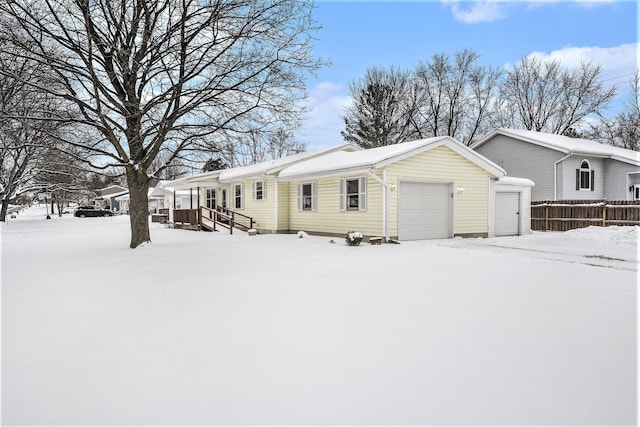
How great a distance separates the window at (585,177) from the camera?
20.9 m

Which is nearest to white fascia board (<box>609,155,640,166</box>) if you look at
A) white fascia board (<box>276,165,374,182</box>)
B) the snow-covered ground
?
white fascia board (<box>276,165,374,182</box>)

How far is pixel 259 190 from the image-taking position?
1878 centimetres

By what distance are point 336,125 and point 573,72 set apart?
63.3ft

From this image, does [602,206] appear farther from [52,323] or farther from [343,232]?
[52,323]

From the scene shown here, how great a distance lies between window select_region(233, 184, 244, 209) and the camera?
66.4ft

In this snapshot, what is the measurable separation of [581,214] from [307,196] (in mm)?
11972

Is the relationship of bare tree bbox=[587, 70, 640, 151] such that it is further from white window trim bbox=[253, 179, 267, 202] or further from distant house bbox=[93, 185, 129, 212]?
distant house bbox=[93, 185, 129, 212]

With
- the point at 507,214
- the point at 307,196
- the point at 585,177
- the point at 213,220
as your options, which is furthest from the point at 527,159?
the point at 213,220

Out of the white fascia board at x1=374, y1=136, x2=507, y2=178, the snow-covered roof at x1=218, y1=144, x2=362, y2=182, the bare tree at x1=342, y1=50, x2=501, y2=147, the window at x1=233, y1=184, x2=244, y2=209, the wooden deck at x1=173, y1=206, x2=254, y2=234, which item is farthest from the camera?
the bare tree at x1=342, y1=50, x2=501, y2=147

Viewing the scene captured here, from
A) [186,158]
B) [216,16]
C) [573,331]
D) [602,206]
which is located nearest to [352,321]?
[573,331]

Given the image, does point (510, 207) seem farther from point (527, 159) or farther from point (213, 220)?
point (213, 220)

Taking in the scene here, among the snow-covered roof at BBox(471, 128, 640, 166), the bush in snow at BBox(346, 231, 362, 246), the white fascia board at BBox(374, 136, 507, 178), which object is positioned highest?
the snow-covered roof at BBox(471, 128, 640, 166)

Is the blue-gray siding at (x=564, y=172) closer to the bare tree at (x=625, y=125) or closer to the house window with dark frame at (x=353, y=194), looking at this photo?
the house window with dark frame at (x=353, y=194)

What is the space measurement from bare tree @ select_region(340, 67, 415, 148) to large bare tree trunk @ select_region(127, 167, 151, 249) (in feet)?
71.3
